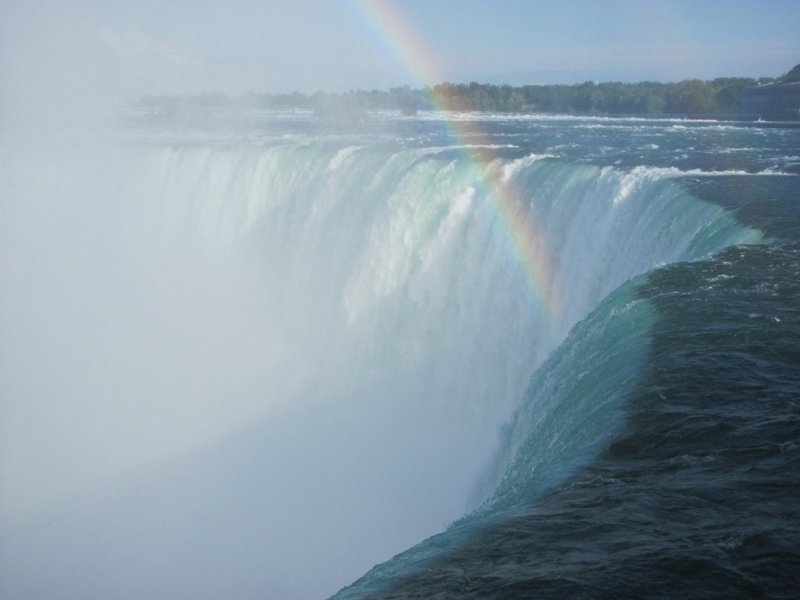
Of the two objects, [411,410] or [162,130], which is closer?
[411,410]

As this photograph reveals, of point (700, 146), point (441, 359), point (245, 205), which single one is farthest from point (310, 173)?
point (700, 146)

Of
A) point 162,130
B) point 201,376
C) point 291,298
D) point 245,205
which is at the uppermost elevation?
point 162,130

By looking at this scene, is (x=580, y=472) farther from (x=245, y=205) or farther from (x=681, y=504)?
(x=245, y=205)

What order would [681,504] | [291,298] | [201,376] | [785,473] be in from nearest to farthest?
[681,504]
[785,473]
[201,376]
[291,298]

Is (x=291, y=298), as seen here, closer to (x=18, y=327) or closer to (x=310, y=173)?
(x=310, y=173)

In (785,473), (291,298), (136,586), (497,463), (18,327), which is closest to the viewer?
(785,473)

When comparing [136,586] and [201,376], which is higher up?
[201,376]
